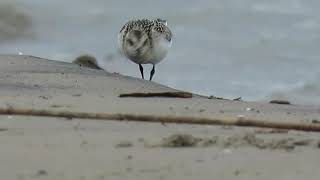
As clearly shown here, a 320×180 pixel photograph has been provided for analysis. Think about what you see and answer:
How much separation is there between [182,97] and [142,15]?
820cm

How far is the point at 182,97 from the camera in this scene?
6.54 metres

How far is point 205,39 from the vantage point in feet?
42.7

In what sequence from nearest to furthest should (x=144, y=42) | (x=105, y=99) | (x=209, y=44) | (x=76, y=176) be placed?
1. (x=76, y=176)
2. (x=105, y=99)
3. (x=144, y=42)
4. (x=209, y=44)

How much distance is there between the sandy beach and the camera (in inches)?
151

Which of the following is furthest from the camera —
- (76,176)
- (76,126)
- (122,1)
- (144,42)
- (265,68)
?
(122,1)

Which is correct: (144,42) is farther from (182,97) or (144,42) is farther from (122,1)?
(122,1)

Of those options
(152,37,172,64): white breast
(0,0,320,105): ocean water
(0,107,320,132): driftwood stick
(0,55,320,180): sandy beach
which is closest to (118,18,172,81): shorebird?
(152,37,172,64): white breast

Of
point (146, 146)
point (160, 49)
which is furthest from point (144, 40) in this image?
point (146, 146)

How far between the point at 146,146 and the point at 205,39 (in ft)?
28.8

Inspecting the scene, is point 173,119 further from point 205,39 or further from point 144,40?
point 205,39

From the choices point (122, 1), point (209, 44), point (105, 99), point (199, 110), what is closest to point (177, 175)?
point (199, 110)

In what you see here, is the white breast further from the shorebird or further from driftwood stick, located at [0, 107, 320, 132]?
driftwood stick, located at [0, 107, 320, 132]

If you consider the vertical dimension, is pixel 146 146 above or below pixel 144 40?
below

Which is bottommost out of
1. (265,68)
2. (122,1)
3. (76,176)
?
(76,176)
